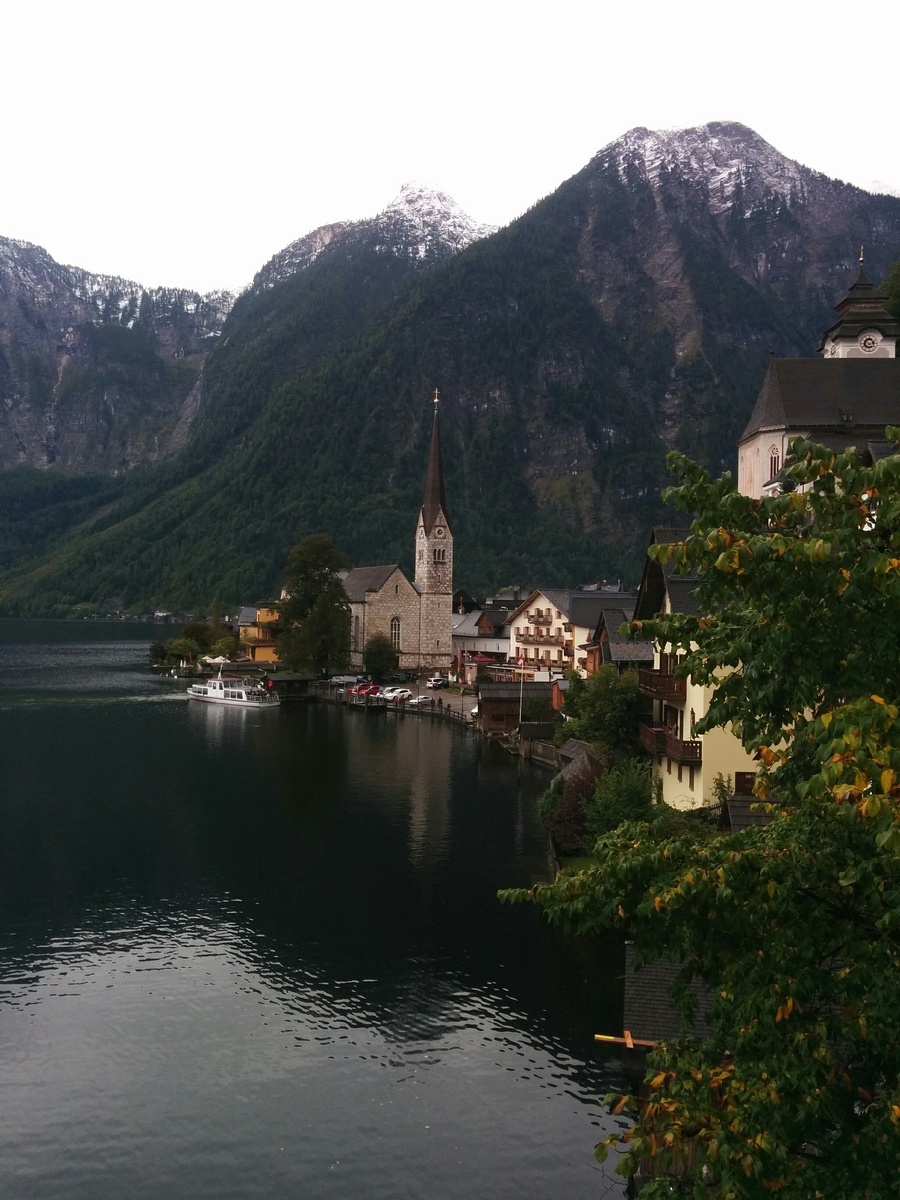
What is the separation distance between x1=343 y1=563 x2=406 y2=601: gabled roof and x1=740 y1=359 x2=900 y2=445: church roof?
2677 inches

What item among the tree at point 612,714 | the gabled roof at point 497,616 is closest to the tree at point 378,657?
the gabled roof at point 497,616

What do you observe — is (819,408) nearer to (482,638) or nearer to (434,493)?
(482,638)

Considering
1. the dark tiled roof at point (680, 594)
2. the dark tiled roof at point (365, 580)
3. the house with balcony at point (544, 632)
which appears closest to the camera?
the dark tiled roof at point (680, 594)

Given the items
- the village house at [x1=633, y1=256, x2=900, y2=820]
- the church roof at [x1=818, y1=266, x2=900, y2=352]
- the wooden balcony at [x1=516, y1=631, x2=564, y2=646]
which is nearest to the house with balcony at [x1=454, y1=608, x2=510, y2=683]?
the wooden balcony at [x1=516, y1=631, x2=564, y2=646]

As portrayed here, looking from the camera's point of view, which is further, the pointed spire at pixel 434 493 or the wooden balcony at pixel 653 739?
the pointed spire at pixel 434 493

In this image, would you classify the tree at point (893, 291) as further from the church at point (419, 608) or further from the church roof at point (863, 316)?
the church at point (419, 608)

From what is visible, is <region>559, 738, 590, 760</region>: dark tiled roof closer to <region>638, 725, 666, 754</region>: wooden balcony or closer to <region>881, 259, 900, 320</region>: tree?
<region>638, 725, 666, 754</region>: wooden balcony

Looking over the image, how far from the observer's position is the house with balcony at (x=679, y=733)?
36.5m

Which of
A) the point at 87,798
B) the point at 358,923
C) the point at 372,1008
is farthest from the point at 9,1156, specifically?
the point at 87,798

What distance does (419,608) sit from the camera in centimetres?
12756

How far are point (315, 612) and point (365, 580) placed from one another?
20286 millimetres

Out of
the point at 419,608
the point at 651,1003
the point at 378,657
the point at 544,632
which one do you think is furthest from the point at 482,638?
the point at 651,1003

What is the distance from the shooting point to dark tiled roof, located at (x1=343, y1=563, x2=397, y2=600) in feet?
420

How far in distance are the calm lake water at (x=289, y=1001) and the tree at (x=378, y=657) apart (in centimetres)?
5950
